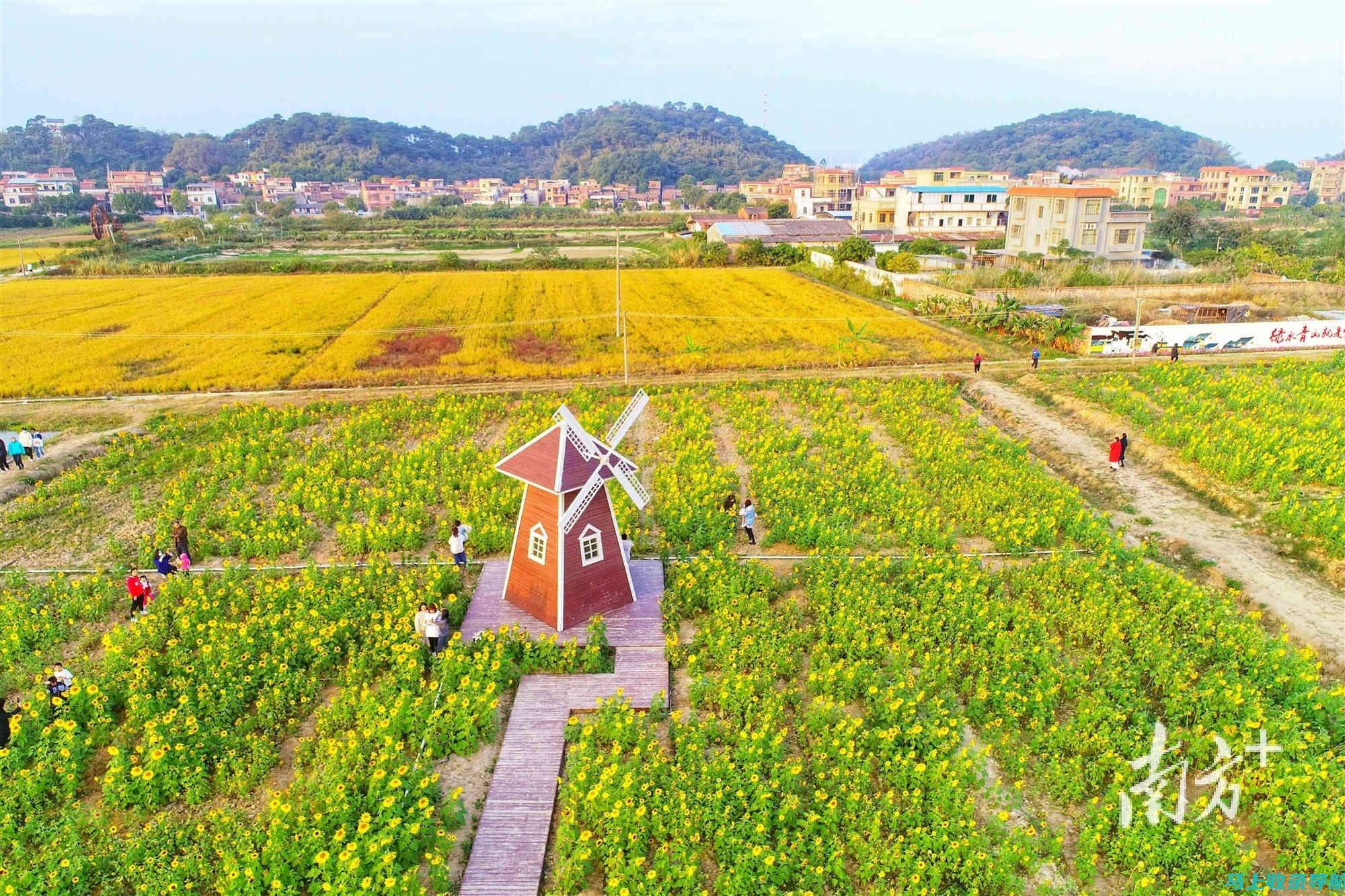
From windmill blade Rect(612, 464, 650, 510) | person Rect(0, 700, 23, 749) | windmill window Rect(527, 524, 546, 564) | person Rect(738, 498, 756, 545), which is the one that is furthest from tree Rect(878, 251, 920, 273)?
person Rect(0, 700, 23, 749)

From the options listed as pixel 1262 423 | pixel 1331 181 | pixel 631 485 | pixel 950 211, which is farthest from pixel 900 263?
pixel 1331 181

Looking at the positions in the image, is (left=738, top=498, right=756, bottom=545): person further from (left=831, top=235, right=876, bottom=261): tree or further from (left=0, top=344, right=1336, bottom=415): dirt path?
(left=831, top=235, right=876, bottom=261): tree

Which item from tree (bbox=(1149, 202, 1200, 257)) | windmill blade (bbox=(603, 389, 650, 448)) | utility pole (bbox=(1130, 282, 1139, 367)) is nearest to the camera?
windmill blade (bbox=(603, 389, 650, 448))

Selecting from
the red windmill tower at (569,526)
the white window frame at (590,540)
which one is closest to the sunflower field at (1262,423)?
the red windmill tower at (569,526)

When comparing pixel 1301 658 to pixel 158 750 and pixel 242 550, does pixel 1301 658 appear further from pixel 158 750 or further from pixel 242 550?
pixel 242 550

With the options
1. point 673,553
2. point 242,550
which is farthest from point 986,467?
point 242,550

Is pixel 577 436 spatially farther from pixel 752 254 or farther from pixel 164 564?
pixel 752 254
